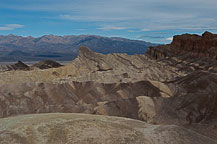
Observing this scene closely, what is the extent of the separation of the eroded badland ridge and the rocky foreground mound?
38 mm

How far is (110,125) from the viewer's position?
10102mm

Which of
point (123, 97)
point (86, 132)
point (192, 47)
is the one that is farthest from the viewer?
point (192, 47)

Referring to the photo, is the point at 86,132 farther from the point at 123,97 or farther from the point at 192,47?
the point at 192,47

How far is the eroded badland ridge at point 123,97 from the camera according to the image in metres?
9.98

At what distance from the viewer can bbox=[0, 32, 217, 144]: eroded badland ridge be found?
998 centimetres

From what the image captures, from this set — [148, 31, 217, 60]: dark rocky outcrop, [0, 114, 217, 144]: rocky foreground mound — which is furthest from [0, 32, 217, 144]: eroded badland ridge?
[148, 31, 217, 60]: dark rocky outcrop

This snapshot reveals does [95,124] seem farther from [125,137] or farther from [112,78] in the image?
[112,78]

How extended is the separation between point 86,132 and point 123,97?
838cm

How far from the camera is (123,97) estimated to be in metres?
17.4

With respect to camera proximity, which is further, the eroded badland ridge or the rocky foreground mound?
the eroded badland ridge

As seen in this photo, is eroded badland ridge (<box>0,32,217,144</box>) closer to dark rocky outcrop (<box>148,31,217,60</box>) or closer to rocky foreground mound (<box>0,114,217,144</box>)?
rocky foreground mound (<box>0,114,217,144</box>)

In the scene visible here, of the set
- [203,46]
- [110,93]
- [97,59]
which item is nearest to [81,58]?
[97,59]

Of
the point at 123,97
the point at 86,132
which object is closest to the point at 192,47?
the point at 123,97

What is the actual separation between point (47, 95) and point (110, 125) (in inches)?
334
